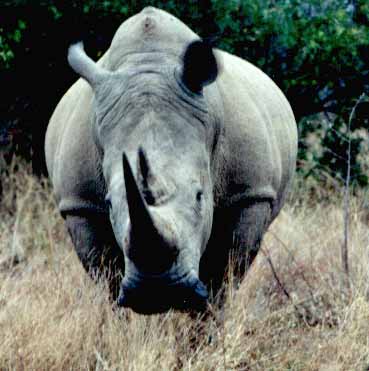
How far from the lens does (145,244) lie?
11.0 feet

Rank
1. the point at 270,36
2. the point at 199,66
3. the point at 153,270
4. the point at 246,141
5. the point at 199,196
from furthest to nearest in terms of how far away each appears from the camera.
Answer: the point at 270,36, the point at 246,141, the point at 199,66, the point at 199,196, the point at 153,270

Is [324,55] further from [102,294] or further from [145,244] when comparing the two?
[145,244]

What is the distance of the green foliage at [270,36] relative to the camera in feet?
23.3

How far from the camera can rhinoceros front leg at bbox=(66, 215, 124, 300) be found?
461cm

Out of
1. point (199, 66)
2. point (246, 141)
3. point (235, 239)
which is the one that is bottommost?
point (235, 239)

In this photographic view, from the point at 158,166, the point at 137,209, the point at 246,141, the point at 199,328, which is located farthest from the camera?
the point at 199,328

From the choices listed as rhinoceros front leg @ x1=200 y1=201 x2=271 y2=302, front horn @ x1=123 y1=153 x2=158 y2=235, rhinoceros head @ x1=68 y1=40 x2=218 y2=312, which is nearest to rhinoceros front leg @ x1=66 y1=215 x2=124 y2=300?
rhinoceros front leg @ x1=200 y1=201 x2=271 y2=302

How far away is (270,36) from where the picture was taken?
24.3ft

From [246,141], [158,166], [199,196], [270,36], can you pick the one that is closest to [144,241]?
[158,166]

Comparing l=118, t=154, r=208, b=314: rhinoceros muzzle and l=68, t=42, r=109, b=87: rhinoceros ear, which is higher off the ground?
l=68, t=42, r=109, b=87: rhinoceros ear

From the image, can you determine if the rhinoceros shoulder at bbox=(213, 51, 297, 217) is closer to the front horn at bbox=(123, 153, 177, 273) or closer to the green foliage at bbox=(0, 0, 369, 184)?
the front horn at bbox=(123, 153, 177, 273)

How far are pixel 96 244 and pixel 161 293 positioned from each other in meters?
1.28

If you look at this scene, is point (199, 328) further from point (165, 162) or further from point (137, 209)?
point (137, 209)

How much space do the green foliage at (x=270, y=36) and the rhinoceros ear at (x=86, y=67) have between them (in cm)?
233
